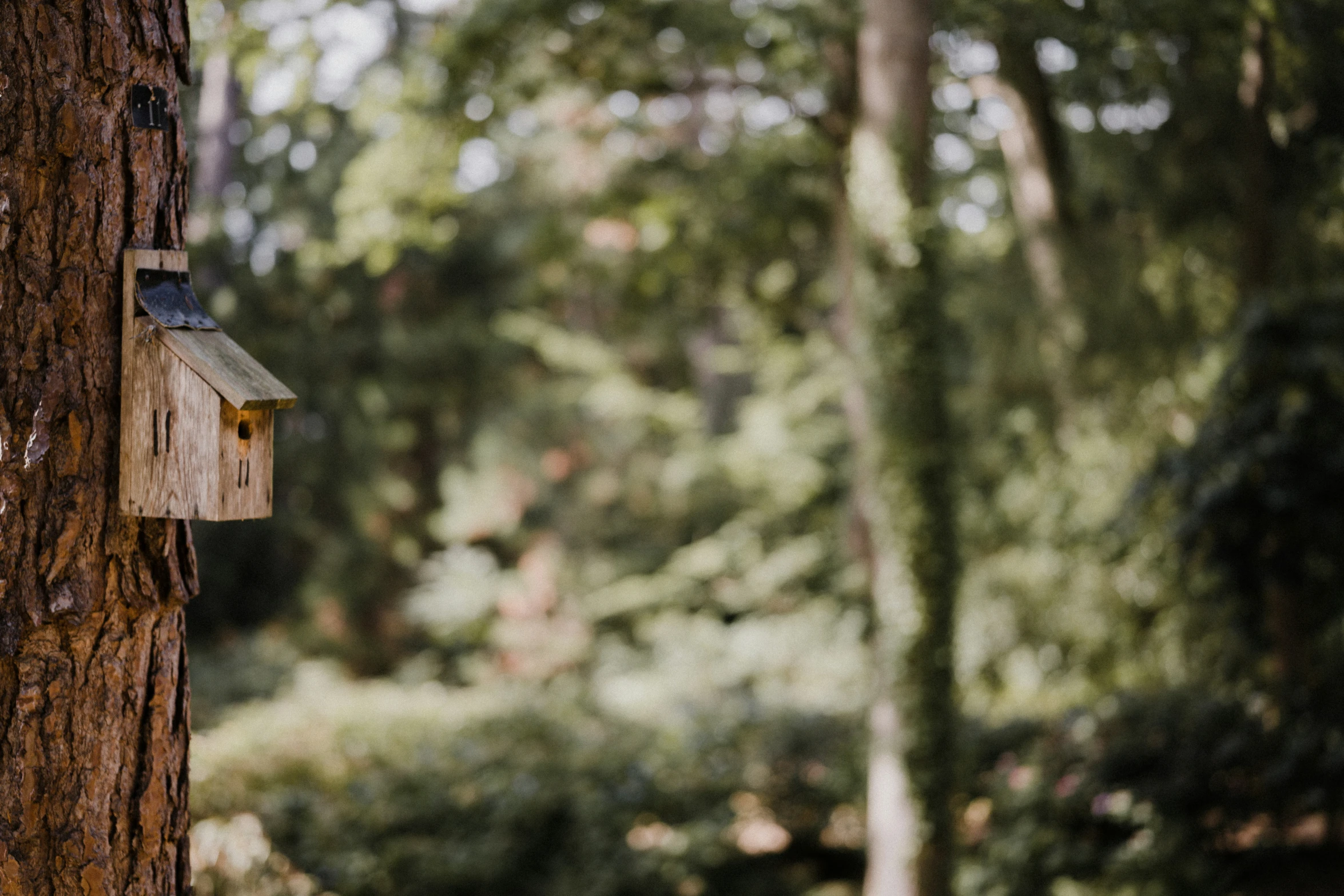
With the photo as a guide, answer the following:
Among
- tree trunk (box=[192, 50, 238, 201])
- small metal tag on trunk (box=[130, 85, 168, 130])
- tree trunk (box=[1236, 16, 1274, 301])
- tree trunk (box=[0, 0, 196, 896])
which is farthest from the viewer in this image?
tree trunk (box=[192, 50, 238, 201])

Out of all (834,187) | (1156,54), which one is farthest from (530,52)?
(1156,54)

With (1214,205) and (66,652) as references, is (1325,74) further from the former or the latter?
(66,652)

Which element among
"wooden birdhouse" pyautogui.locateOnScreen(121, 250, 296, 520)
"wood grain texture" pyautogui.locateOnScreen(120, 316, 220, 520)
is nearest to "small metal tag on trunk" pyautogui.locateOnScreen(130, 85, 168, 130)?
"wooden birdhouse" pyautogui.locateOnScreen(121, 250, 296, 520)

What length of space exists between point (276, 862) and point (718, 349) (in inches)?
279

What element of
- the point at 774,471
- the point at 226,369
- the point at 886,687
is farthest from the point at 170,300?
the point at 774,471

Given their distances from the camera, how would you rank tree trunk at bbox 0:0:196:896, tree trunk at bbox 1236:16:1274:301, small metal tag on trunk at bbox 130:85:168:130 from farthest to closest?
tree trunk at bbox 1236:16:1274:301
small metal tag on trunk at bbox 130:85:168:130
tree trunk at bbox 0:0:196:896

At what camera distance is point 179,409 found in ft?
5.30

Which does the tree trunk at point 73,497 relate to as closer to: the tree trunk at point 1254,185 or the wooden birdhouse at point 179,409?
the wooden birdhouse at point 179,409

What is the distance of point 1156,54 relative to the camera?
4.36 m

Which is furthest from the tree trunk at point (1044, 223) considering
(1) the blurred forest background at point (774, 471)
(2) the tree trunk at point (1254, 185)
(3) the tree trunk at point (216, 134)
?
(3) the tree trunk at point (216, 134)

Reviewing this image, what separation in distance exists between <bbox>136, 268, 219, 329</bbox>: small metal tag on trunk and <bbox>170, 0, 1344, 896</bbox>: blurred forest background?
112 inches

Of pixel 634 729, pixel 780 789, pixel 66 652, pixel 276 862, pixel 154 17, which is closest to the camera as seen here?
pixel 66 652

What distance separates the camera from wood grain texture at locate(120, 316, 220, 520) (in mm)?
1609

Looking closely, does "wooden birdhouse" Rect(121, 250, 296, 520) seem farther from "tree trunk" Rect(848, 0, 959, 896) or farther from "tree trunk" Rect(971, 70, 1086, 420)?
"tree trunk" Rect(971, 70, 1086, 420)
